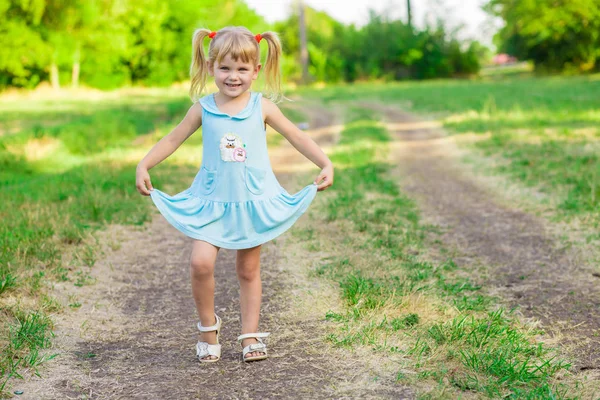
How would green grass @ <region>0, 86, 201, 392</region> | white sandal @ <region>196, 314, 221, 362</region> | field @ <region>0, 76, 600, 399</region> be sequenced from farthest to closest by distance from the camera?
1. green grass @ <region>0, 86, 201, 392</region>
2. white sandal @ <region>196, 314, 221, 362</region>
3. field @ <region>0, 76, 600, 399</region>

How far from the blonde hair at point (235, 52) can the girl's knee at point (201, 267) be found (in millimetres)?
946

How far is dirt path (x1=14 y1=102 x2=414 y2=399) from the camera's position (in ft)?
11.0

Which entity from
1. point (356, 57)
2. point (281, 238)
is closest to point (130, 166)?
point (281, 238)

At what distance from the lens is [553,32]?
37.0 metres

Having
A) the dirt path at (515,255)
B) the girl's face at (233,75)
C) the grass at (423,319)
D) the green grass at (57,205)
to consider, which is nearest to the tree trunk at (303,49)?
the green grass at (57,205)

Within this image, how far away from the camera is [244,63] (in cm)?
364

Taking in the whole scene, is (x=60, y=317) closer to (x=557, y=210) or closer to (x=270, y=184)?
(x=270, y=184)

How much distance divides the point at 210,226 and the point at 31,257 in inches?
91.1

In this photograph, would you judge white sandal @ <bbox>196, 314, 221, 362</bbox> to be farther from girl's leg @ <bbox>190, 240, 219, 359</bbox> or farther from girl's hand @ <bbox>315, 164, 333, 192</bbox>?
girl's hand @ <bbox>315, 164, 333, 192</bbox>

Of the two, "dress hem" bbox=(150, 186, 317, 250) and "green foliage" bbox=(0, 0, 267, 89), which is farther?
"green foliage" bbox=(0, 0, 267, 89)

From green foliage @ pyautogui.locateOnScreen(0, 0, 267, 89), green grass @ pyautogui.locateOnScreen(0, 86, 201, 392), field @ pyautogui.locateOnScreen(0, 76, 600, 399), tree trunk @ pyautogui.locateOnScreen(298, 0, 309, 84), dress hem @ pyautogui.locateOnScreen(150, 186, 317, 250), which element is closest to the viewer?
field @ pyautogui.locateOnScreen(0, 76, 600, 399)

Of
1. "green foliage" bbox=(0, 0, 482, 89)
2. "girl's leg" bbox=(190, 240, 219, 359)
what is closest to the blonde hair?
"girl's leg" bbox=(190, 240, 219, 359)

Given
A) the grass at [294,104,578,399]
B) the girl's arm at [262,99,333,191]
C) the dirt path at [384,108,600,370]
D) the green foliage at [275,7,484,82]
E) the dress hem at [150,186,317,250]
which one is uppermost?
the green foliage at [275,7,484,82]

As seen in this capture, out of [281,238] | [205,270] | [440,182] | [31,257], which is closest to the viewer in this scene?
[205,270]
